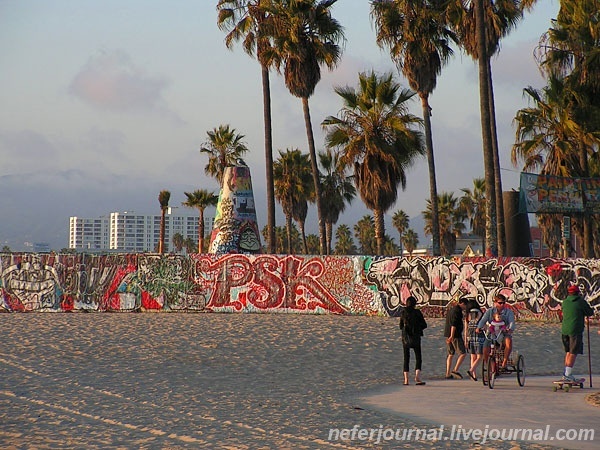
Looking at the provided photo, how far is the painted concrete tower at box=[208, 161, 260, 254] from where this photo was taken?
3284 centimetres

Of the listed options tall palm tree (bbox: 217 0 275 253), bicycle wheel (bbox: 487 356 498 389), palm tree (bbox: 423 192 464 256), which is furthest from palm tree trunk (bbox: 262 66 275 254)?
palm tree (bbox: 423 192 464 256)

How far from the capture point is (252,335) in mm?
21531

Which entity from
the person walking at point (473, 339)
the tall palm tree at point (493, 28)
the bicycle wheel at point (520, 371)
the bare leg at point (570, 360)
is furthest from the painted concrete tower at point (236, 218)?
the bare leg at point (570, 360)

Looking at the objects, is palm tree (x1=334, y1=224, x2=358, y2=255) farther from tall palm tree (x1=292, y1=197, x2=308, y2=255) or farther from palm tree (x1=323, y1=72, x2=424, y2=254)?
palm tree (x1=323, y1=72, x2=424, y2=254)

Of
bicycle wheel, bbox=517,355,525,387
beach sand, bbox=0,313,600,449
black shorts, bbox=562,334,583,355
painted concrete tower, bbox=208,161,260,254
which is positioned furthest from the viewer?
painted concrete tower, bbox=208,161,260,254

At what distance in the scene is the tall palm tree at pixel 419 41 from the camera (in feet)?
119

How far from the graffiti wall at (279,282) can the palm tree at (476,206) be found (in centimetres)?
4604

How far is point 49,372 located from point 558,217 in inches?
1466

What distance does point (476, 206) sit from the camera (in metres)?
74.8

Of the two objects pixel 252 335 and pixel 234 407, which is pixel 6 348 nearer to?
pixel 252 335

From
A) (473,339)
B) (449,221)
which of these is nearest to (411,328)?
(473,339)

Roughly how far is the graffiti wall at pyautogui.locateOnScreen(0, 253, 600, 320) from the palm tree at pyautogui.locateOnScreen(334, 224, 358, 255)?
99.9m

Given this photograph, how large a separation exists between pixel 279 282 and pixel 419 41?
13908mm

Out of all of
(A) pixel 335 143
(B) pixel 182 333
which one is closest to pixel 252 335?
(B) pixel 182 333
